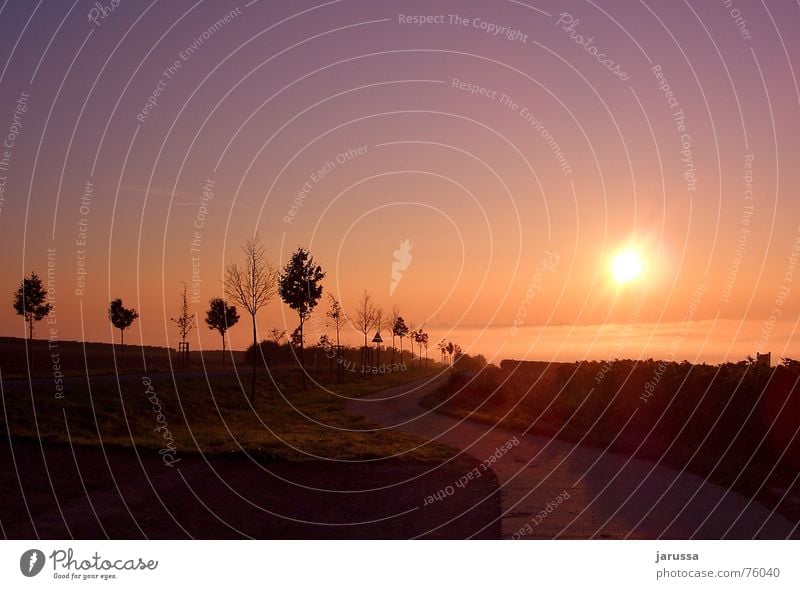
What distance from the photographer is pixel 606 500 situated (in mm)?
13570

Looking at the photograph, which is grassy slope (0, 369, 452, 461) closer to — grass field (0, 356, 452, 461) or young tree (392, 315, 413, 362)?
grass field (0, 356, 452, 461)

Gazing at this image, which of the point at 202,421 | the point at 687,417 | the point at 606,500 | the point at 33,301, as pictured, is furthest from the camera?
the point at 33,301

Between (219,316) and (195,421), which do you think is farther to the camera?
(219,316)

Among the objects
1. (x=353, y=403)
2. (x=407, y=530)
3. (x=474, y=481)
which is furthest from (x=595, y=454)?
(x=353, y=403)

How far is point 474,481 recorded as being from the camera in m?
16.7

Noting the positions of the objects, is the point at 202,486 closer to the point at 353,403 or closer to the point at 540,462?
the point at 540,462

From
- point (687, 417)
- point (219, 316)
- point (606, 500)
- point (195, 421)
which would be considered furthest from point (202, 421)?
point (219, 316)

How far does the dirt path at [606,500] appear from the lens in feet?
37.0

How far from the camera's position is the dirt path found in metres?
11.3

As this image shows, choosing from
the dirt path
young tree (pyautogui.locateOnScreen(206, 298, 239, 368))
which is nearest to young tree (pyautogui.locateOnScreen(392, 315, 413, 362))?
young tree (pyautogui.locateOnScreen(206, 298, 239, 368))

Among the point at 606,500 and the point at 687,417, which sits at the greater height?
the point at 687,417

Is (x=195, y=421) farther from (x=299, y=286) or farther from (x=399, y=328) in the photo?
(x=399, y=328)

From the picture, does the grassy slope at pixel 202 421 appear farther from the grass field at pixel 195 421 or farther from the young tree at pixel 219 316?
the young tree at pixel 219 316

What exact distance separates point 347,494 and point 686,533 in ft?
22.0
